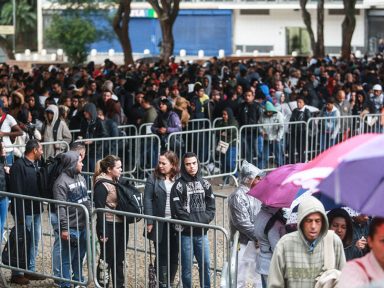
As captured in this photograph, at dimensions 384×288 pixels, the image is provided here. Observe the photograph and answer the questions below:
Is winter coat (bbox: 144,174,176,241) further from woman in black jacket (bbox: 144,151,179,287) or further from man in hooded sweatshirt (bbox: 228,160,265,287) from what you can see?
man in hooded sweatshirt (bbox: 228,160,265,287)

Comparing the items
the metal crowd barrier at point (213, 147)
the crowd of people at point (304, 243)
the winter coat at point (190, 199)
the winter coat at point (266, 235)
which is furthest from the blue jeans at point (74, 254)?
the metal crowd barrier at point (213, 147)

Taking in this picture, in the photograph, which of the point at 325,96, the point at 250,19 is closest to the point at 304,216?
the point at 325,96

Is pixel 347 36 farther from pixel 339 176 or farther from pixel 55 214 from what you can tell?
pixel 339 176

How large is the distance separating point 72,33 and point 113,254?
167 feet

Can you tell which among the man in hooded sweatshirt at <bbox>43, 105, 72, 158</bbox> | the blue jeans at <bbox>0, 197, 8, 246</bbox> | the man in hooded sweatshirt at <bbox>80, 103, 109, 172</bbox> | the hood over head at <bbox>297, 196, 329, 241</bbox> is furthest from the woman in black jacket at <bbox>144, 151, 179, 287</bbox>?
the man in hooded sweatshirt at <bbox>43, 105, 72, 158</bbox>

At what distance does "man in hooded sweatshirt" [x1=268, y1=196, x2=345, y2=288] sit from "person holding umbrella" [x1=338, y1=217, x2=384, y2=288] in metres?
1.50

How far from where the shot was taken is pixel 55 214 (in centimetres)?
1095

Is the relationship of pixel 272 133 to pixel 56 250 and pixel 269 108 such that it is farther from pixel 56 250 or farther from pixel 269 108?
pixel 56 250

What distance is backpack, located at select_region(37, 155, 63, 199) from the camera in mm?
11219

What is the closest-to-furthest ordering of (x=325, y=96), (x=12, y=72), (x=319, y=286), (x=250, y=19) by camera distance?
1. (x=319, y=286)
2. (x=325, y=96)
3. (x=12, y=72)
4. (x=250, y=19)

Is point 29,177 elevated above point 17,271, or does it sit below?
above

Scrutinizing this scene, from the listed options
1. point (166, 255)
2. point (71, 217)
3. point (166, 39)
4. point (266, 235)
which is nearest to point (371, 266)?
point (266, 235)

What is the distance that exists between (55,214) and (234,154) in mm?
7468

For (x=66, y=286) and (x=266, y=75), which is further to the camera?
(x=266, y=75)
